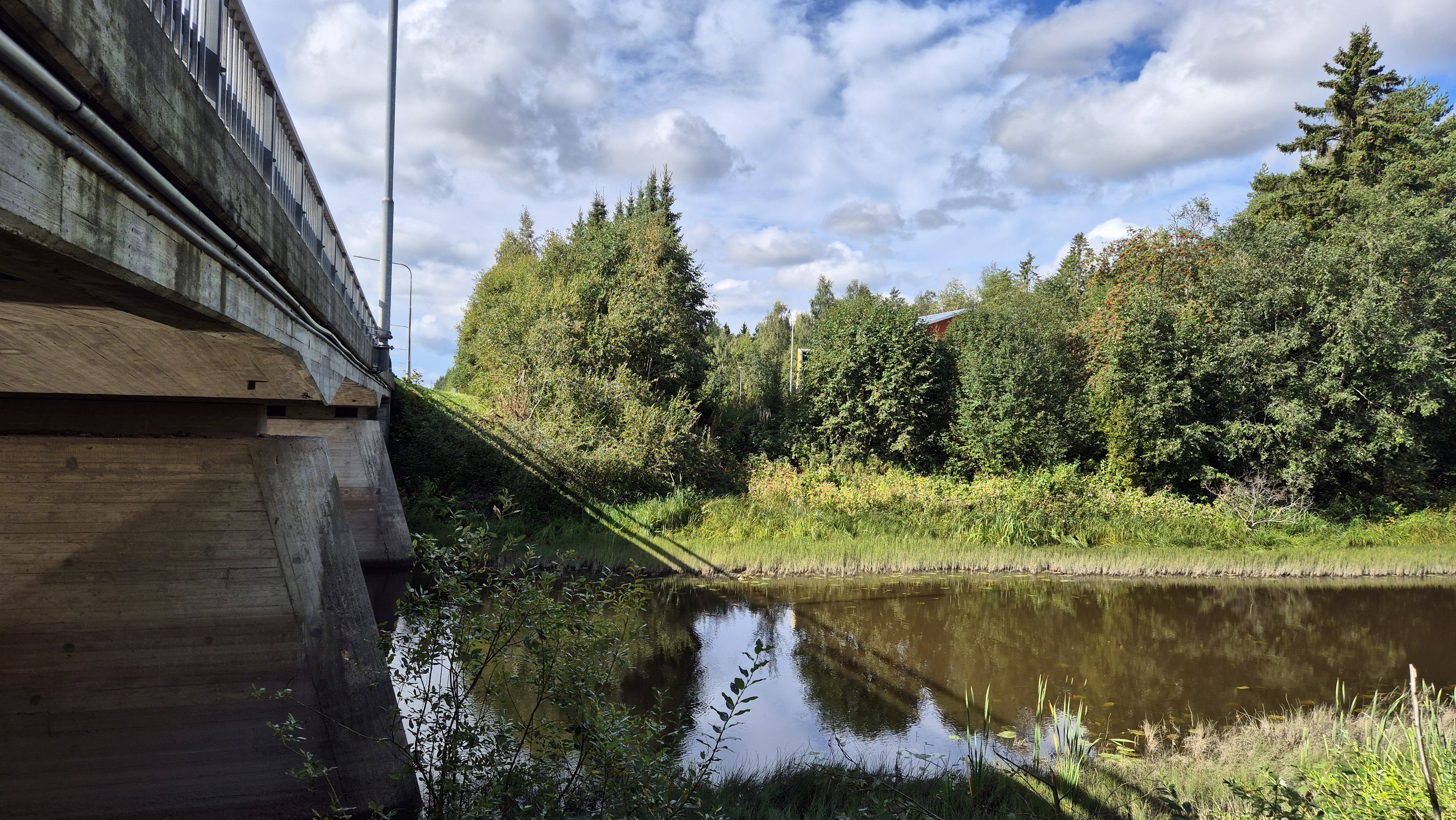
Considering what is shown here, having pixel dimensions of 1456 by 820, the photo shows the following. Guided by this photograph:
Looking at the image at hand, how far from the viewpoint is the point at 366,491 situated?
14.8 m

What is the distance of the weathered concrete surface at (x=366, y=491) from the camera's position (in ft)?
47.3

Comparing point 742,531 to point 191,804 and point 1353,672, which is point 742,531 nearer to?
point 1353,672

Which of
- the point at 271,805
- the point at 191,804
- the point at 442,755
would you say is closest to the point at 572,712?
the point at 442,755

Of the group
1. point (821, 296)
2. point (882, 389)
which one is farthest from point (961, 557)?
point (821, 296)

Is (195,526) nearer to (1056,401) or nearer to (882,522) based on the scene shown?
(882,522)

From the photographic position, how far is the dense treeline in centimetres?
2003

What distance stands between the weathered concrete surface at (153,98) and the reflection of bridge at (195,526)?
0.03 metres

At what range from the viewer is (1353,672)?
1109cm

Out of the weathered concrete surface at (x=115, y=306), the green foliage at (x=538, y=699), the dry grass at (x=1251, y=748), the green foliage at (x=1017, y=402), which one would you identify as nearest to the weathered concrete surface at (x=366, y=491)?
the weathered concrete surface at (x=115, y=306)

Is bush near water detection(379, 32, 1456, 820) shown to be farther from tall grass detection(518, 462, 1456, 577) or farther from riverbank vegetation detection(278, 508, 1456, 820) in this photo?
riverbank vegetation detection(278, 508, 1456, 820)

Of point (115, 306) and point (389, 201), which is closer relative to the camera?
point (115, 306)

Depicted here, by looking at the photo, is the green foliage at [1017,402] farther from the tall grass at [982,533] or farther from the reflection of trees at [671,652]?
the reflection of trees at [671,652]

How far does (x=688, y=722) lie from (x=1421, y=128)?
2977 cm

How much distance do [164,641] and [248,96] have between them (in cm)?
374
